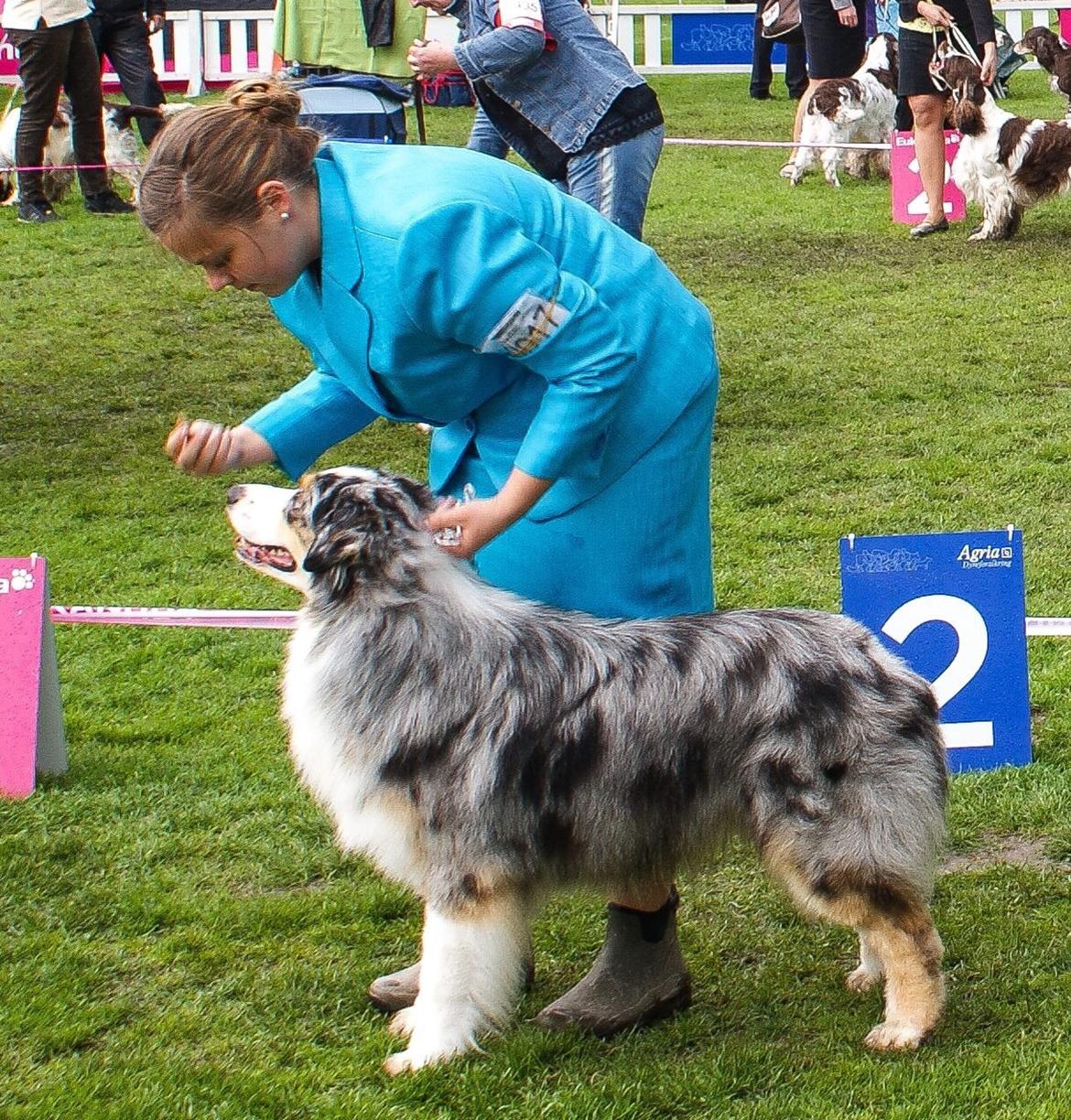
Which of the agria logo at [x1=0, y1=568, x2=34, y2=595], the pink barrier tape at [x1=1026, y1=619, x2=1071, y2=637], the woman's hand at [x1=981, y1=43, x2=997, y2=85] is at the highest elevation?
the woman's hand at [x1=981, y1=43, x2=997, y2=85]

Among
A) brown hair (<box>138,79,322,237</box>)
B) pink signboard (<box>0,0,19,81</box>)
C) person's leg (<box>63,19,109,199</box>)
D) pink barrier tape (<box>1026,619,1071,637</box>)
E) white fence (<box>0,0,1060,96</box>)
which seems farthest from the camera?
pink signboard (<box>0,0,19,81</box>)

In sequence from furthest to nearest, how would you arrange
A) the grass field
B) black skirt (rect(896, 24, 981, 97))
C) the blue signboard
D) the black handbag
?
the blue signboard < the black handbag < black skirt (rect(896, 24, 981, 97)) < the grass field

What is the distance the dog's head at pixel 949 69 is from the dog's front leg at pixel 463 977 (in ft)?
28.2

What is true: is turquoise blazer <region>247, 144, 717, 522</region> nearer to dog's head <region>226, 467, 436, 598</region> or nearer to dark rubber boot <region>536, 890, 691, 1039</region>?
dog's head <region>226, 467, 436, 598</region>

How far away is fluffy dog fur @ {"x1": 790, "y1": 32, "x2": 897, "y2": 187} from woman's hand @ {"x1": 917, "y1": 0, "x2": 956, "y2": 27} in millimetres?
2697

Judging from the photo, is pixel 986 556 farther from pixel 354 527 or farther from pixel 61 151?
pixel 61 151

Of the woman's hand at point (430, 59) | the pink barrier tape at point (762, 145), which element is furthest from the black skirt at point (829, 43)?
the woman's hand at point (430, 59)

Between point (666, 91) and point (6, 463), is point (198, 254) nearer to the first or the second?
point (6, 463)

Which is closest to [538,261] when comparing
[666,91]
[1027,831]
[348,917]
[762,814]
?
[762,814]

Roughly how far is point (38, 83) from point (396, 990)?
9781 mm

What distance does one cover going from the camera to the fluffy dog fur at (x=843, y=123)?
13.2 metres

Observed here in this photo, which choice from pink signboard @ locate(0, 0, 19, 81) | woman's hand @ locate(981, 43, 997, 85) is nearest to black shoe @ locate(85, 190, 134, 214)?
woman's hand @ locate(981, 43, 997, 85)

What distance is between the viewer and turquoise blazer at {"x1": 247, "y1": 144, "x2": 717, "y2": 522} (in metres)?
2.59

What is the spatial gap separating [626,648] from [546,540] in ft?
0.91
